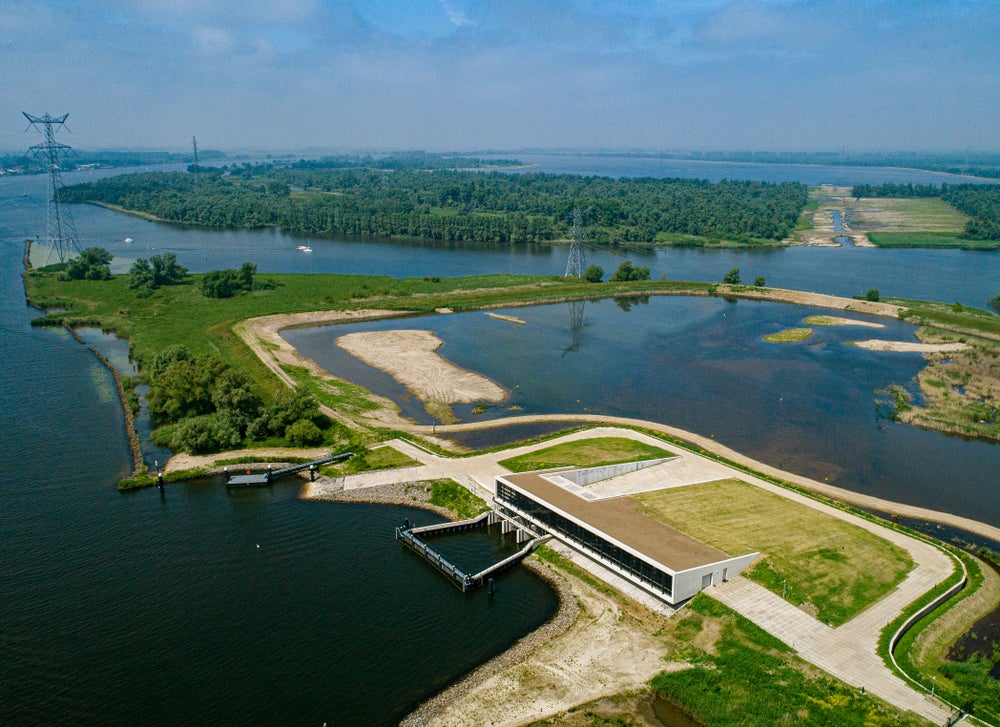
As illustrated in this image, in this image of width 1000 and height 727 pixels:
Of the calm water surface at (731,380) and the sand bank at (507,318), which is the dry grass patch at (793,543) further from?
the sand bank at (507,318)

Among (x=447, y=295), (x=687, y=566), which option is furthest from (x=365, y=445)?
(x=447, y=295)

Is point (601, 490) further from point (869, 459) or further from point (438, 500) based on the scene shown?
point (869, 459)

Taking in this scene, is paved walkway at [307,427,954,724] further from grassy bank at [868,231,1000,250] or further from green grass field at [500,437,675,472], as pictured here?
grassy bank at [868,231,1000,250]

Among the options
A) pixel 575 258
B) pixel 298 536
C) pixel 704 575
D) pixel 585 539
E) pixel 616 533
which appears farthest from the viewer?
pixel 575 258

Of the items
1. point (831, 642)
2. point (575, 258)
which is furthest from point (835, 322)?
point (831, 642)

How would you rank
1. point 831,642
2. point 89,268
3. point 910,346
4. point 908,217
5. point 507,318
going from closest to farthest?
point 831,642 < point 910,346 < point 507,318 < point 89,268 < point 908,217

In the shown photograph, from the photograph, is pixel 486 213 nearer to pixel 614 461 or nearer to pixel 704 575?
pixel 614 461

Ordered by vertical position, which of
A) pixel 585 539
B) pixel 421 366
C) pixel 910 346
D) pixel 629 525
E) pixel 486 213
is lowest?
pixel 585 539
